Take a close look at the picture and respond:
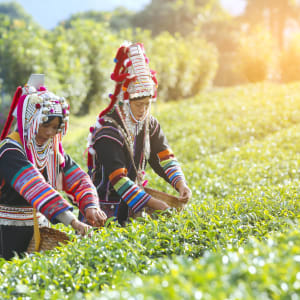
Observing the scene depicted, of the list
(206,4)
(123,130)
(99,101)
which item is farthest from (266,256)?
(206,4)

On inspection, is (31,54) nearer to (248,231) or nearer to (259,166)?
(259,166)

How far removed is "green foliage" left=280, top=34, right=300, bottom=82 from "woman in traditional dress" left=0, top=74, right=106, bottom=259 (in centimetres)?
2899

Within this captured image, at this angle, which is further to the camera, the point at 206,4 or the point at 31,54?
the point at 206,4

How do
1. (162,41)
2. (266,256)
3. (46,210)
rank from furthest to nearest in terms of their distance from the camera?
1. (162,41)
2. (46,210)
3. (266,256)

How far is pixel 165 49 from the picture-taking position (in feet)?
84.3

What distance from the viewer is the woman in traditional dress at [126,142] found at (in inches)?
143

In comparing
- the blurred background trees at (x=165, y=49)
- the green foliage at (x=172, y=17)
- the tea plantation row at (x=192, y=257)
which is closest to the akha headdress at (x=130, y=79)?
the blurred background trees at (x=165, y=49)

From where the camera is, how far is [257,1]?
45.0m

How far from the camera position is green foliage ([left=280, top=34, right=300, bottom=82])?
29.8 meters

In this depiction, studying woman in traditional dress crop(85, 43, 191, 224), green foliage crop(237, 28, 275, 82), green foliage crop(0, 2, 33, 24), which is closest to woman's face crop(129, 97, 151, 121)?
woman in traditional dress crop(85, 43, 191, 224)

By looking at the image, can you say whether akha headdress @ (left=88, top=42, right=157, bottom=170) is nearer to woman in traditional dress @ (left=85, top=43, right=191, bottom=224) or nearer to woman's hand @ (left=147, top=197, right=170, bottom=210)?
woman in traditional dress @ (left=85, top=43, right=191, bottom=224)

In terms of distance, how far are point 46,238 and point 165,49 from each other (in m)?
23.5

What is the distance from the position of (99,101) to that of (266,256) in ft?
60.4

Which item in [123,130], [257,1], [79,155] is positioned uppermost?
[257,1]
